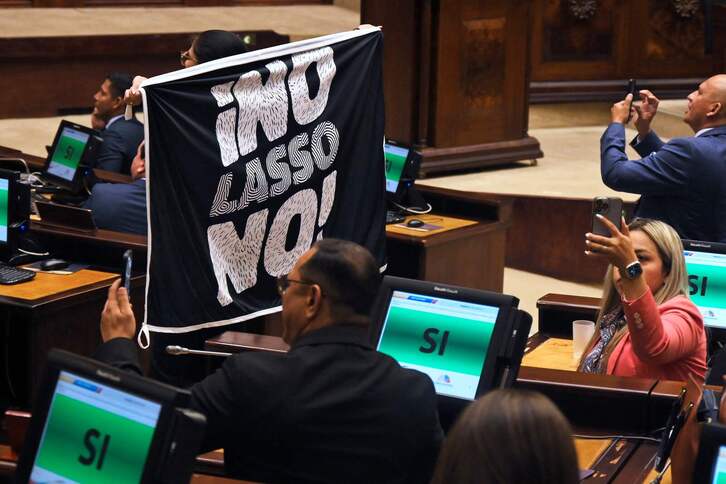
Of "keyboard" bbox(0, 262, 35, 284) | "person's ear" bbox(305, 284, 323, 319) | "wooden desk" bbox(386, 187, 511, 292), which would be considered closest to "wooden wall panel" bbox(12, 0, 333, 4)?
"wooden desk" bbox(386, 187, 511, 292)

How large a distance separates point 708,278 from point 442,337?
1.27 m

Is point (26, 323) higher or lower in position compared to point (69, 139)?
lower

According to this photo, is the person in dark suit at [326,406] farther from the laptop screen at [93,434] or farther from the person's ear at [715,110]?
the person's ear at [715,110]

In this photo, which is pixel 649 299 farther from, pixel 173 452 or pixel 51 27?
pixel 51 27

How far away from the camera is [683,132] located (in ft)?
31.4

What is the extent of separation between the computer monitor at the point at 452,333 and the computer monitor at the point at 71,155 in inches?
136

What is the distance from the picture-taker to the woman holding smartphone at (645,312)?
3352 millimetres

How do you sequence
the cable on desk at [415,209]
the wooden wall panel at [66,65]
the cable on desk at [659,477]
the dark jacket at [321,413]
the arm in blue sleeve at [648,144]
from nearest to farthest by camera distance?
the dark jacket at [321,413] < the cable on desk at [659,477] < the arm in blue sleeve at [648,144] < the cable on desk at [415,209] < the wooden wall panel at [66,65]

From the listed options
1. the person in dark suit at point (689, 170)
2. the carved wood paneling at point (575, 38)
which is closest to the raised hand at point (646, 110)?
the person in dark suit at point (689, 170)

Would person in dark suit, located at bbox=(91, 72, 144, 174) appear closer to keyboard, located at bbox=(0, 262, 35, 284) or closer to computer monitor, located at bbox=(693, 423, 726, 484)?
keyboard, located at bbox=(0, 262, 35, 284)

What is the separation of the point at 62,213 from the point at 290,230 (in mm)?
1436

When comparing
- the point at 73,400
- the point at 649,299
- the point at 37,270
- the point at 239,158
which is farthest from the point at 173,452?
the point at 37,270

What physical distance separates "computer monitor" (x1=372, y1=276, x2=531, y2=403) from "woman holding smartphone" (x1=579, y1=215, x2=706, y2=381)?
0.38 metres

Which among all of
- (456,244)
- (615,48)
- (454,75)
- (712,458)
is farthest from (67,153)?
(615,48)
